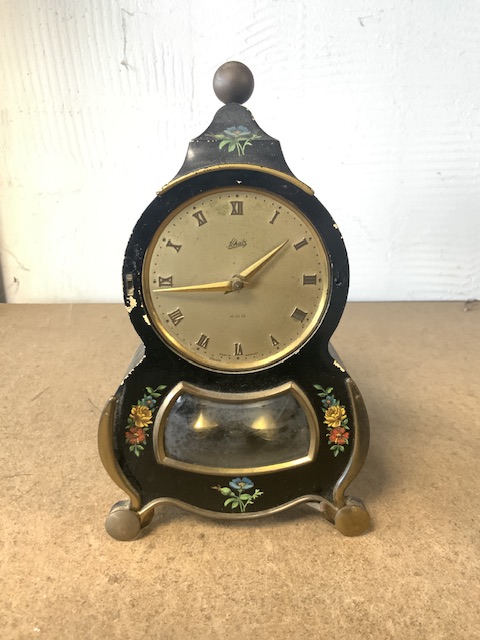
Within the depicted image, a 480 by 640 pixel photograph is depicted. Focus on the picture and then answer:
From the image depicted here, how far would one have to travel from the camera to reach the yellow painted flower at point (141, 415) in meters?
1.19

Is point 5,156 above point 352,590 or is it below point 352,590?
above

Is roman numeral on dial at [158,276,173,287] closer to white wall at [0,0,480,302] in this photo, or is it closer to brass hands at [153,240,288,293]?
brass hands at [153,240,288,293]

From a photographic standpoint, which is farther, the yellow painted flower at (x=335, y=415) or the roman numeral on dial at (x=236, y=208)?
the yellow painted flower at (x=335, y=415)

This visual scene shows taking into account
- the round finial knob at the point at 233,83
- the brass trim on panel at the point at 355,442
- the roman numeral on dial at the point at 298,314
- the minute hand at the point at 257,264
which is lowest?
the brass trim on panel at the point at 355,442

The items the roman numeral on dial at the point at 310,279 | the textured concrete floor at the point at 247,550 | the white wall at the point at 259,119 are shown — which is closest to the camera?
the textured concrete floor at the point at 247,550

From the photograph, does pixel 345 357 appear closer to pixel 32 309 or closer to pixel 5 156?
pixel 32 309

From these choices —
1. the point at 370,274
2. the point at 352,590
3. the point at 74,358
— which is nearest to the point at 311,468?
the point at 352,590

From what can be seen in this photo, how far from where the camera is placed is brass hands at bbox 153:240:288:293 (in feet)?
3.69

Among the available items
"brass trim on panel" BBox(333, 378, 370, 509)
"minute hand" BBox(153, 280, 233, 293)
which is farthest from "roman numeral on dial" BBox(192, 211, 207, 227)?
"brass trim on panel" BBox(333, 378, 370, 509)

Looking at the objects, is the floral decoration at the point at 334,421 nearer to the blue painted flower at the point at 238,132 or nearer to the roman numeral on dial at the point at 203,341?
the roman numeral on dial at the point at 203,341

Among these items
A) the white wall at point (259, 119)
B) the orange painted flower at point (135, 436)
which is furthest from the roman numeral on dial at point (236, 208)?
the white wall at point (259, 119)

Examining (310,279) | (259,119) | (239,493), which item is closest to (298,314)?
(310,279)

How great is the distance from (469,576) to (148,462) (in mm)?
682

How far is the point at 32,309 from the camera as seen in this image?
2617 millimetres
